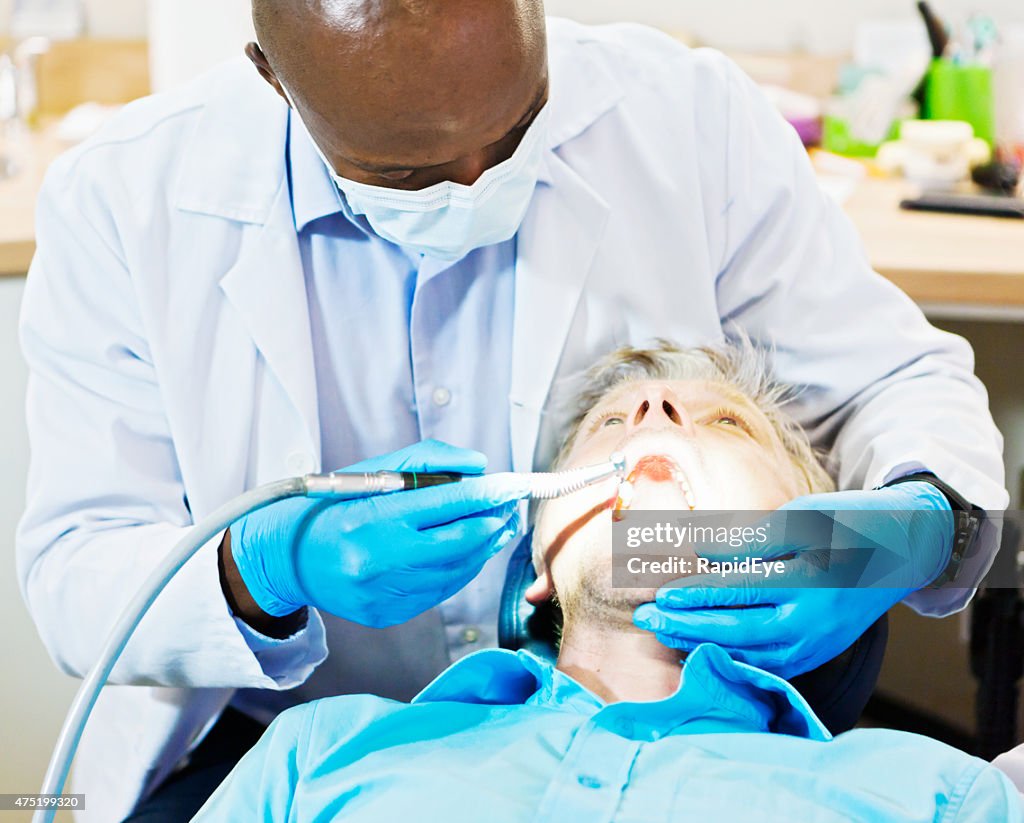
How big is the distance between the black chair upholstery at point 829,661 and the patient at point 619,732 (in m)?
0.07

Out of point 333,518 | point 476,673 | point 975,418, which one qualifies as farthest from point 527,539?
point 975,418

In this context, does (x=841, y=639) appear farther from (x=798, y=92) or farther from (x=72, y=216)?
(x=798, y=92)

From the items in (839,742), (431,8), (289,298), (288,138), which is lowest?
(839,742)

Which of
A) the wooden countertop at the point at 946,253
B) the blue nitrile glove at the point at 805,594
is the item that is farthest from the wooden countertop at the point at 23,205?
the wooden countertop at the point at 946,253

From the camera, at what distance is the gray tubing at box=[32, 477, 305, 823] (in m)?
1.05

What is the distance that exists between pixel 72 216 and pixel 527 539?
687mm

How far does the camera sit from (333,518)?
3.92 feet

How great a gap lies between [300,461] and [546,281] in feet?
1.23

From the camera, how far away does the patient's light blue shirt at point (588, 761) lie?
1.10 meters

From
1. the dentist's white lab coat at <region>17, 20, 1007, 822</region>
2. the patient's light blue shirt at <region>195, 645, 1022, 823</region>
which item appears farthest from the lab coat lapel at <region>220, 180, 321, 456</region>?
the patient's light blue shirt at <region>195, 645, 1022, 823</region>

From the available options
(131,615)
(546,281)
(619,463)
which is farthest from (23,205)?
(619,463)

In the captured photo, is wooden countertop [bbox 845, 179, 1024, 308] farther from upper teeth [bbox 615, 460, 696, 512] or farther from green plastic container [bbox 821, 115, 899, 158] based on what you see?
upper teeth [bbox 615, 460, 696, 512]

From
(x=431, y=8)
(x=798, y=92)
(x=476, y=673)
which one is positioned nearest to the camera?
(x=431, y=8)

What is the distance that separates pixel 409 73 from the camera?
3.45 ft
